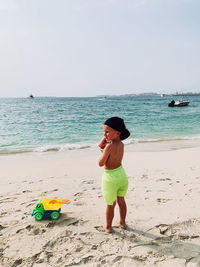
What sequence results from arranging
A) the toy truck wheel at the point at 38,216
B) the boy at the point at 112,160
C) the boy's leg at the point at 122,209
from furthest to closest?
the toy truck wheel at the point at 38,216
the boy's leg at the point at 122,209
the boy at the point at 112,160

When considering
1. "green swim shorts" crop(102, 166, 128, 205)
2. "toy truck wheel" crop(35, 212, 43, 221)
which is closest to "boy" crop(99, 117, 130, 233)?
"green swim shorts" crop(102, 166, 128, 205)

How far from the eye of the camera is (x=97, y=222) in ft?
10.8

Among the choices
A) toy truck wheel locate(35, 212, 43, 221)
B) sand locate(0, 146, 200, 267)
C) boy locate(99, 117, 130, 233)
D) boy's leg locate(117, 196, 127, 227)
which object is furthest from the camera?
toy truck wheel locate(35, 212, 43, 221)

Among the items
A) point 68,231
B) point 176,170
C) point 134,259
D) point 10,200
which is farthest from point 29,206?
point 176,170

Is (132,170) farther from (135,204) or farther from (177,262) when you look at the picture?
(177,262)

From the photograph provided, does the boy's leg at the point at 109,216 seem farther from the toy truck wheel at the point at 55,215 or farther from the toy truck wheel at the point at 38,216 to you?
the toy truck wheel at the point at 38,216

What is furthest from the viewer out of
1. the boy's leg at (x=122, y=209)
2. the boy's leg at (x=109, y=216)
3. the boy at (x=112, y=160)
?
the boy's leg at (x=122, y=209)

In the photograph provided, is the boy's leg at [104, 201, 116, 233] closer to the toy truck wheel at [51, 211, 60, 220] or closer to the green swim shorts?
the green swim shorts

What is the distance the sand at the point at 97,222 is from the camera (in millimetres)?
2521

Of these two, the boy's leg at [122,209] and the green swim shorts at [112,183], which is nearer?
the green swim shorts at [112,183]

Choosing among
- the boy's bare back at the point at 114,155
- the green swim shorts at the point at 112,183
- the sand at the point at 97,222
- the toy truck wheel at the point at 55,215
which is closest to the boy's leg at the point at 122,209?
the sand at the point at 97,222

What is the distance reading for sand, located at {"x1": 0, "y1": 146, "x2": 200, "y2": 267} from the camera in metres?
2.52

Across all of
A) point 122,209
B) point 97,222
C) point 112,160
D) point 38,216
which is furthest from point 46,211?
point 112,160

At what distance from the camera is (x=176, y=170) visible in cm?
595
